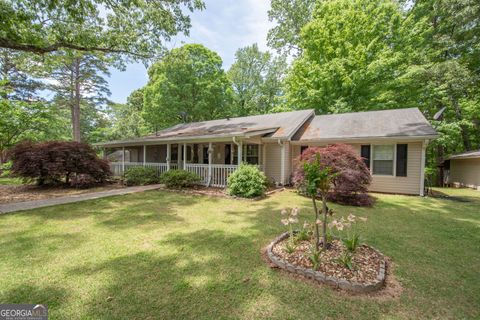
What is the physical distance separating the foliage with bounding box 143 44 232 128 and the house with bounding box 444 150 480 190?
19.1 metres

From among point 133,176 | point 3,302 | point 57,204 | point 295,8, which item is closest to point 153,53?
point 133,176

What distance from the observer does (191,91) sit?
21.3 m

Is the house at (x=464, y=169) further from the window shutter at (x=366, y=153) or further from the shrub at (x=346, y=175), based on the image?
the shrub at (x=346, y=175)

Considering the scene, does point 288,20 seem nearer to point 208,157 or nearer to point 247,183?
point 208,157

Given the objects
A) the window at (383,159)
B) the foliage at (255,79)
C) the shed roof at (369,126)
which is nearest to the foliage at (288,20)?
the foliage at (255,79)

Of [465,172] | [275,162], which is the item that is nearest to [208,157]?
[275,162]

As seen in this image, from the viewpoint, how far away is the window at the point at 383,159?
977 centimetres

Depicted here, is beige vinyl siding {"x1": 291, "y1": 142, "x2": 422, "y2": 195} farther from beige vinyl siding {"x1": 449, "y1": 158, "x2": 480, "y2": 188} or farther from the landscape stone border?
beige vinyl siding {"x1": 449, "y1": 158, "x2": 480, "y2": 188}

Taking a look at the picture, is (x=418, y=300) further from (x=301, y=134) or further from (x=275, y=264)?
(x=301, y=134)

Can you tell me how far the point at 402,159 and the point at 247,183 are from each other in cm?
719

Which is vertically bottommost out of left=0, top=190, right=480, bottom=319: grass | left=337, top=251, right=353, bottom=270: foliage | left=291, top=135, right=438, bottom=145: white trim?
left=0, top=190, right=480, bottom=319: grass

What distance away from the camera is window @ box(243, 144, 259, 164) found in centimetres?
1200

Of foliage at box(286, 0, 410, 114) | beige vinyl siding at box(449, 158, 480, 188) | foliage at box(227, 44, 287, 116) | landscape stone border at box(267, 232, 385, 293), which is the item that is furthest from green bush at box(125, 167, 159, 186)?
beige vinyl siding at box(449, 158, 480, 188)

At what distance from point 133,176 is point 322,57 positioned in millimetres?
16781
